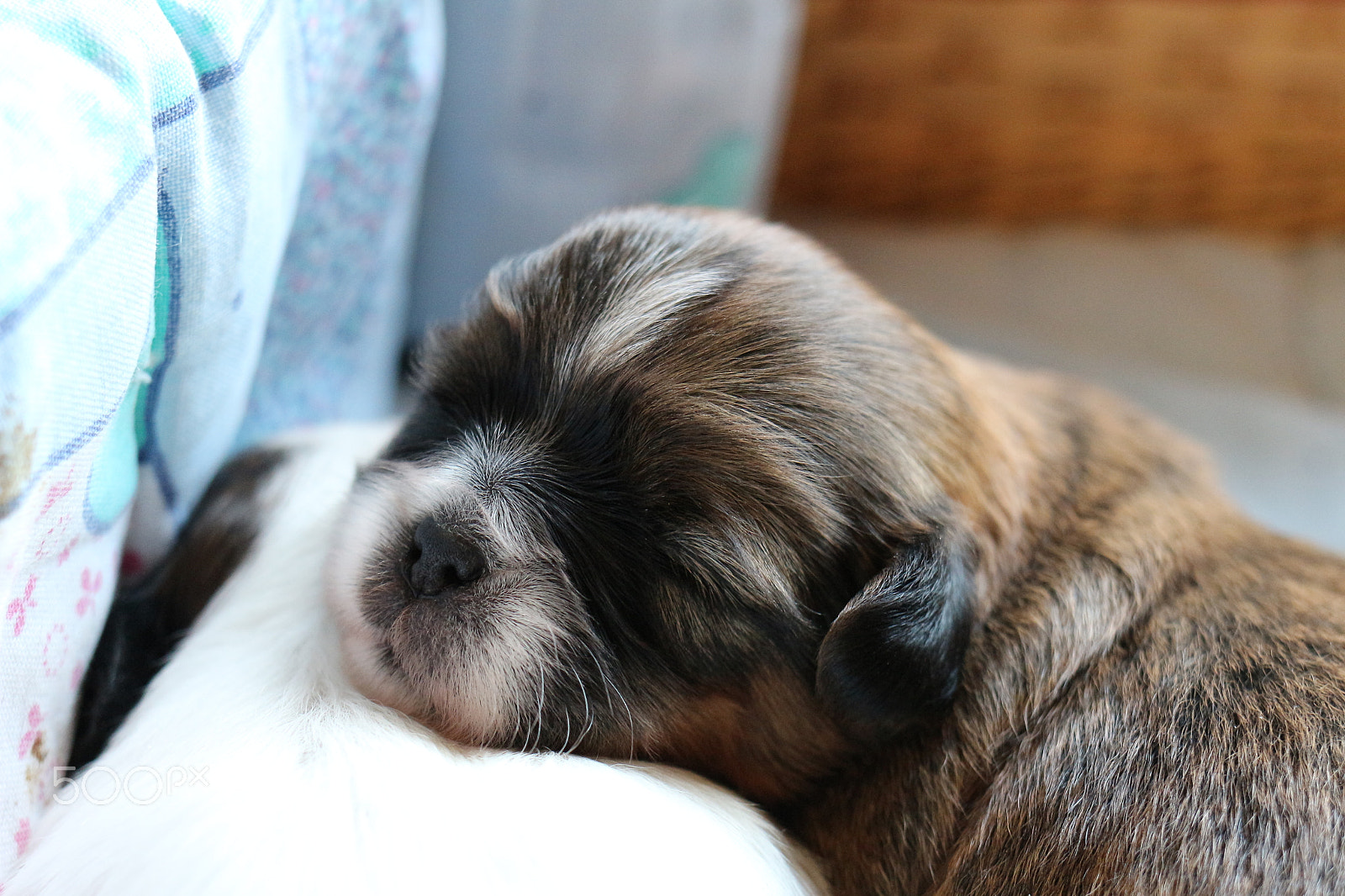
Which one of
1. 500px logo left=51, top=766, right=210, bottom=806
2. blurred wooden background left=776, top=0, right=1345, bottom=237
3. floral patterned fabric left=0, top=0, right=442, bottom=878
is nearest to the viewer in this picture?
floral patterned fabric left=0, top=0, right=442, bottom=878

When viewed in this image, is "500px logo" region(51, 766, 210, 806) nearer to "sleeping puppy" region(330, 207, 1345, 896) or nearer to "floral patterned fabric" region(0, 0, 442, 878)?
"floral patterned fabric" region(0, 0, 442, 878)

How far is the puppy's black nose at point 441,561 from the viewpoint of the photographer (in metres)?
1.16

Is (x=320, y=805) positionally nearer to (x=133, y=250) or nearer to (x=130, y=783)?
(x=130, y=783)

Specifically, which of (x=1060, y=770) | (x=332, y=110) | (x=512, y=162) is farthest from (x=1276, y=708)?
(x=512, y=162)

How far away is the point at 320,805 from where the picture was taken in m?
→ 1.06

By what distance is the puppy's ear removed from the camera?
1138 mm

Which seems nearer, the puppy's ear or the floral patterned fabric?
the floral patterned fabric

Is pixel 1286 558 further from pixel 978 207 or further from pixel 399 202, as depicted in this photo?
pixel 978 207

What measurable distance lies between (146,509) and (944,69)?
7.83ft

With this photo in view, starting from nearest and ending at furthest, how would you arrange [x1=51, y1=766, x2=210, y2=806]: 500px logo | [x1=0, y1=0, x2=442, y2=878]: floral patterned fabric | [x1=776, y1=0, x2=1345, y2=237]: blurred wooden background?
[x1=0, y1=0, x2=442, y2=878]: floral patterned fabric
[x1=51, y1=766, x2=210, y2=806]: 500px logo
[x1=776, y1=0, x2=1345, y2=237]: blurred wooden background

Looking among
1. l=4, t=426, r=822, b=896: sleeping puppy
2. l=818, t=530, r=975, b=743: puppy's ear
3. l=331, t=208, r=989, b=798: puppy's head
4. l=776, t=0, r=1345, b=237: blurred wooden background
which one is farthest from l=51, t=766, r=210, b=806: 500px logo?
l=776, t=0, r=1345, b=237: blurred wooden background

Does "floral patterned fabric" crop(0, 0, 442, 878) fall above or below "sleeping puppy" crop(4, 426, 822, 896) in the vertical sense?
above

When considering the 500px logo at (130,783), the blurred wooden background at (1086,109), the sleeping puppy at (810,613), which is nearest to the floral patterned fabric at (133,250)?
the 500px logo at (130,783)

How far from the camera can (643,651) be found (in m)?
1.19
